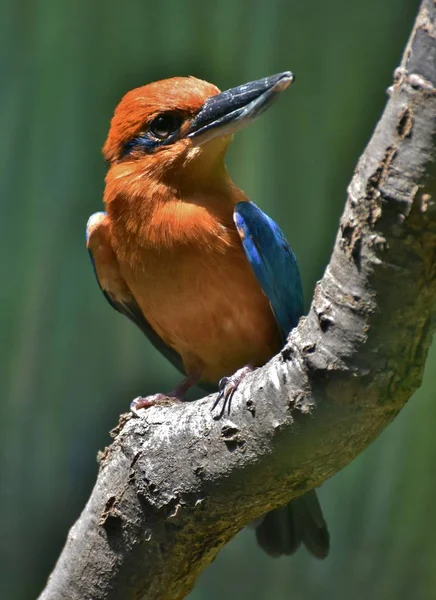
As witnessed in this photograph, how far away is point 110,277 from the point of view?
2939mm

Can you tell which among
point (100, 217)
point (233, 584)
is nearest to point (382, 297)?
point (100, 217)

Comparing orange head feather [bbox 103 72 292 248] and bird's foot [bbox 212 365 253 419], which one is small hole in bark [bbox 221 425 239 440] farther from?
orange head feather [bbox 103 72 292 248]

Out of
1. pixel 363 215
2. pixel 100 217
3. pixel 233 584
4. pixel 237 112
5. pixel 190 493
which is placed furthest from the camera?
pixel 233 584

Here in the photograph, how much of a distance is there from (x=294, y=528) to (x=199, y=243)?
1.09 meters

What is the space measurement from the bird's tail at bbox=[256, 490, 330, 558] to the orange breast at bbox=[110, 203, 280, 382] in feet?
1.85

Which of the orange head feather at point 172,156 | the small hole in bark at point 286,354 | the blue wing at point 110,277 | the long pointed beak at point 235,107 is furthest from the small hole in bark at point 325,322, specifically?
the blue wing at point 110,277

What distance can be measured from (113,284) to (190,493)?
4.10 ft

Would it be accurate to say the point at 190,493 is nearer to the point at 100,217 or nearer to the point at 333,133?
the point at 100,217

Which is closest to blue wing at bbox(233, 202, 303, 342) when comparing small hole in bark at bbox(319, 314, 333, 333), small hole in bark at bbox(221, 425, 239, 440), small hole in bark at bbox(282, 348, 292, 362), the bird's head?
the bird's head

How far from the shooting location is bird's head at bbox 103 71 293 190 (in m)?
2.60

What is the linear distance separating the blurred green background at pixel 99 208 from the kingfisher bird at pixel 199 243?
113 centimetres

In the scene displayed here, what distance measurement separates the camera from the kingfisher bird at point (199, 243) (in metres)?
2.60

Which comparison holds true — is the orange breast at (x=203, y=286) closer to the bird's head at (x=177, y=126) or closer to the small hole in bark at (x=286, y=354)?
the bird's head at (x=177, y=126)

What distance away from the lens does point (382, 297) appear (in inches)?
53.1
